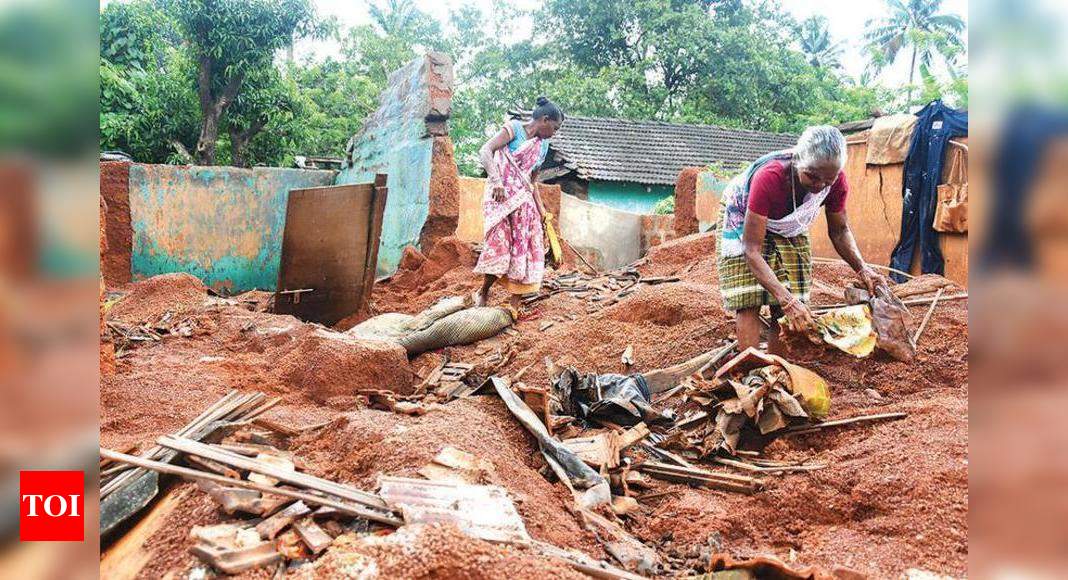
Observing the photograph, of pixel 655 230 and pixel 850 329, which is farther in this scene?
pixel 655 230

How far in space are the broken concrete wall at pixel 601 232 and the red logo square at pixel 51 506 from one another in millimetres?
10841

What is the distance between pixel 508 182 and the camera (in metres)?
6.14

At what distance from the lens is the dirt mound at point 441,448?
2.49 m

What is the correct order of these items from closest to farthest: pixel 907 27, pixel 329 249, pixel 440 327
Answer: pixel 440 327, pixel 329 249, pixel 907 27

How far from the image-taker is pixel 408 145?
8.95 meters

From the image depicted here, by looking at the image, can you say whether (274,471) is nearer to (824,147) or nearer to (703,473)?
(703,473)

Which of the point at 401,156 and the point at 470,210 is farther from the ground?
the point at 401,156

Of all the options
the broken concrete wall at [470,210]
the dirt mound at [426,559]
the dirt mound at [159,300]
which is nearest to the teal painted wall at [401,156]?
the broken concrete wall at [470,210]

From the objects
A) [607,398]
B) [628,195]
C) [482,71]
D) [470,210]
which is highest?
[482,71]

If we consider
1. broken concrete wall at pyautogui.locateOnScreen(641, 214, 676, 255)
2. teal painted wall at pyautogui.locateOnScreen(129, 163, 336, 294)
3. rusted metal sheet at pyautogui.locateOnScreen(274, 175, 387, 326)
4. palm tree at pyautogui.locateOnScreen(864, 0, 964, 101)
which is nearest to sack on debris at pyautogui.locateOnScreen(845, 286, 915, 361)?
rusted metal sheet at pyautogui.locateOnScreen(274, 175, 387, 326)

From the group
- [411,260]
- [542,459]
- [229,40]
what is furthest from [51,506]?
[229,40]

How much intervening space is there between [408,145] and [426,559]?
7.65 m

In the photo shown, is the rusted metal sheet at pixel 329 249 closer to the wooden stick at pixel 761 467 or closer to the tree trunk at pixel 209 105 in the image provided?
the wooden stick at pixel 761 467

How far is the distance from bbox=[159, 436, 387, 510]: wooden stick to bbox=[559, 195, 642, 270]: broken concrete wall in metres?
9.60
